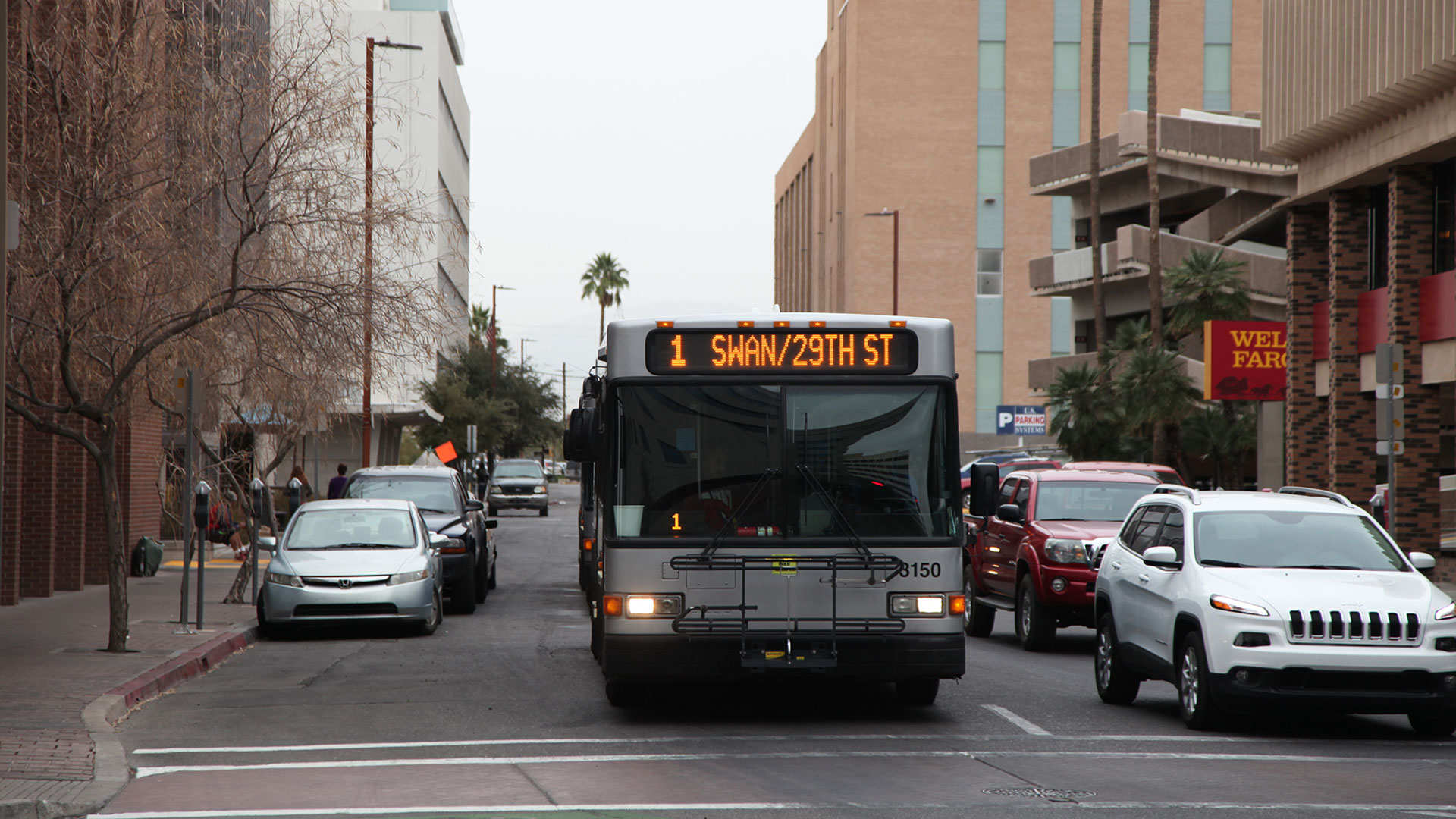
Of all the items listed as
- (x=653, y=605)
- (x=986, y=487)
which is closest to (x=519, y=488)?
(x=986, y=487)

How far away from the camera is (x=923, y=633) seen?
11.0 meters

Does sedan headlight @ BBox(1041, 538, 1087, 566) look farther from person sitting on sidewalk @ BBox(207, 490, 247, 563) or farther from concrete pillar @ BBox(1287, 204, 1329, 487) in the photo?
concrete pillar @ BBox(1287, 204, 1329, 487)

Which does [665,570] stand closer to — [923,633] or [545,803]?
[923,633]

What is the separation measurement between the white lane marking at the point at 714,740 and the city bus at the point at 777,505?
0.45m

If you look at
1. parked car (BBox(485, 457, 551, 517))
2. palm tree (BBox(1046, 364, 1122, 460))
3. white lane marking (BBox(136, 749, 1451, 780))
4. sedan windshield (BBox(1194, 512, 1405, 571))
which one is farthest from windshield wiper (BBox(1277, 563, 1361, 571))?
parked car (BBox(485, 457, 551, 517))

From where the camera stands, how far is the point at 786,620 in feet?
35.9

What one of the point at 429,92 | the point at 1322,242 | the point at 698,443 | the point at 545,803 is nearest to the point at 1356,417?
the point at 1322,242

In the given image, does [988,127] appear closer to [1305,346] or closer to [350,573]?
[1305,346]

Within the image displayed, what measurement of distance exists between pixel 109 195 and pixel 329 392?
401cm

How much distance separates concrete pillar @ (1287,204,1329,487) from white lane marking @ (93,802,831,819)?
27.5 metres

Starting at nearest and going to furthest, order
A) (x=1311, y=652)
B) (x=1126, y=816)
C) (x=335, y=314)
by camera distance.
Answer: (x=1126, y=816) → (x=1311, y=652) → (x=335, y=314)

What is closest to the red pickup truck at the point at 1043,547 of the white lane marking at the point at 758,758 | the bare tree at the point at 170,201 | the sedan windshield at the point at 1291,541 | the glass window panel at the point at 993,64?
the sedan windshield at the point at 1291,541

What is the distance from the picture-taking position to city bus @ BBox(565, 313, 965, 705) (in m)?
10.9

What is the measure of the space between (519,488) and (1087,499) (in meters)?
40.5
